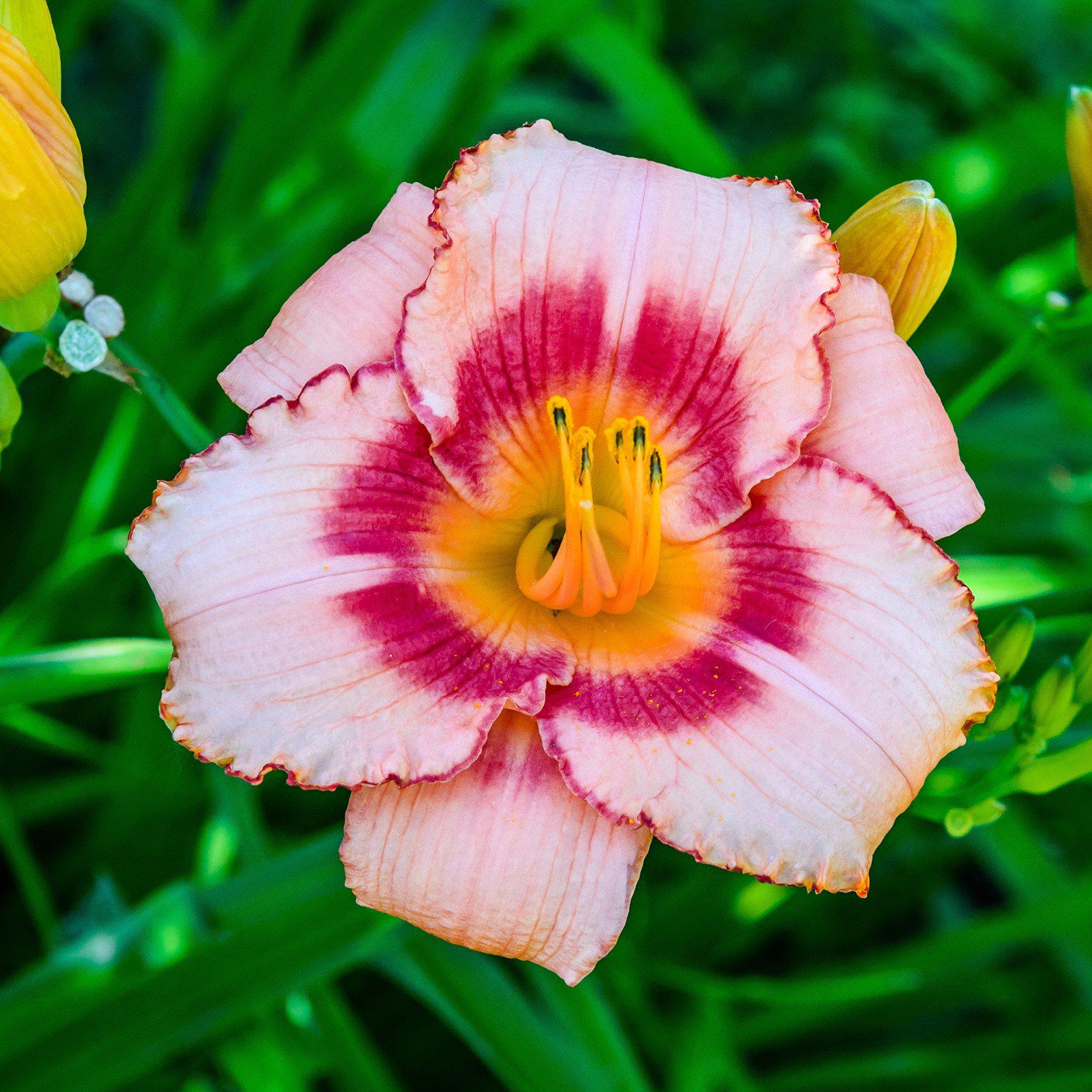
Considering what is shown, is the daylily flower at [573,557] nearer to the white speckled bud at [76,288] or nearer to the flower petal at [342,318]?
the flower petal at [342,318]

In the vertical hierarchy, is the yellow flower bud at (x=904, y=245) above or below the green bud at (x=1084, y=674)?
above

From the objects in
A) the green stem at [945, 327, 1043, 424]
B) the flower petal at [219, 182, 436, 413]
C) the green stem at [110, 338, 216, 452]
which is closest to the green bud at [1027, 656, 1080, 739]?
the green stem at [945, 327, 1043, 424]

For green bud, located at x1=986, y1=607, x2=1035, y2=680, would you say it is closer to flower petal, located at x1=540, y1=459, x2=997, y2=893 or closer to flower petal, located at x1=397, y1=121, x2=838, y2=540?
flower petal, located at x1=540, y1=459, x2=997, y2=893

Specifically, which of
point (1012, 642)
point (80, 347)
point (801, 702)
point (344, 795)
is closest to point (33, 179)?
point (80, 347)

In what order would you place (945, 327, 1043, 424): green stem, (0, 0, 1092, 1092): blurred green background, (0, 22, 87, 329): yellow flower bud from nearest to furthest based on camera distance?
(0, 22, 87, 329): yellow flower bud → (0, 0, 1092, 1092): blurred green background → (945, 327, 1043, 424): green stem

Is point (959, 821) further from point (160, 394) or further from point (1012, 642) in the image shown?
point (160, 394)

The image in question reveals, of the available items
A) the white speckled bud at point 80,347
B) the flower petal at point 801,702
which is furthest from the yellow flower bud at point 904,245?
the white speckled bud at point 80,347
